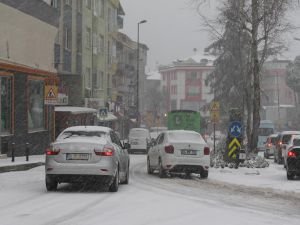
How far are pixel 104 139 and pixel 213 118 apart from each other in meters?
16.2

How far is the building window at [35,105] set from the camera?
29531 mm

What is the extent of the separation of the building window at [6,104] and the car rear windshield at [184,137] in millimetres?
7577

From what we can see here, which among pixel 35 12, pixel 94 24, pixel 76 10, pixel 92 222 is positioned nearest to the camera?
pixel 92 222

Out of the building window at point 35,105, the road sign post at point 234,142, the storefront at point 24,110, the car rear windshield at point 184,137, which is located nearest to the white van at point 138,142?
the storefront at point 24,110

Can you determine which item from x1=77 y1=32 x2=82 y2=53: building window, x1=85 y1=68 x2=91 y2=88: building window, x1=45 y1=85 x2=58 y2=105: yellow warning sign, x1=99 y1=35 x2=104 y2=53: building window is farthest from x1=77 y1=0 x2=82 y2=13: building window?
x1=45 y1=85 x2=58 y2=105: yellow warning sign

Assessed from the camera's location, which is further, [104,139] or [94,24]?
[94,24]

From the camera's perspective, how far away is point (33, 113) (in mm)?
30234

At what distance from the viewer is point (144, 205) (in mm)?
12422

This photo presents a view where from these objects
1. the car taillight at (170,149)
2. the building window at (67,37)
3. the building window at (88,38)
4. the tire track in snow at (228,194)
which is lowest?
the tire track in snow at (228,194)

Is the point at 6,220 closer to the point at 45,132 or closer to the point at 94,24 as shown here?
the point at 45,132

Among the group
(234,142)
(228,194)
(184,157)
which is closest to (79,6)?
(234,142)

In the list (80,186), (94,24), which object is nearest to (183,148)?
(80,186)

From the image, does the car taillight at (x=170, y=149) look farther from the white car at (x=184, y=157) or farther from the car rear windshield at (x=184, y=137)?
the car rear windshield at (x=184, y=137)

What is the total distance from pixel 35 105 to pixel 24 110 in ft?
7.12
